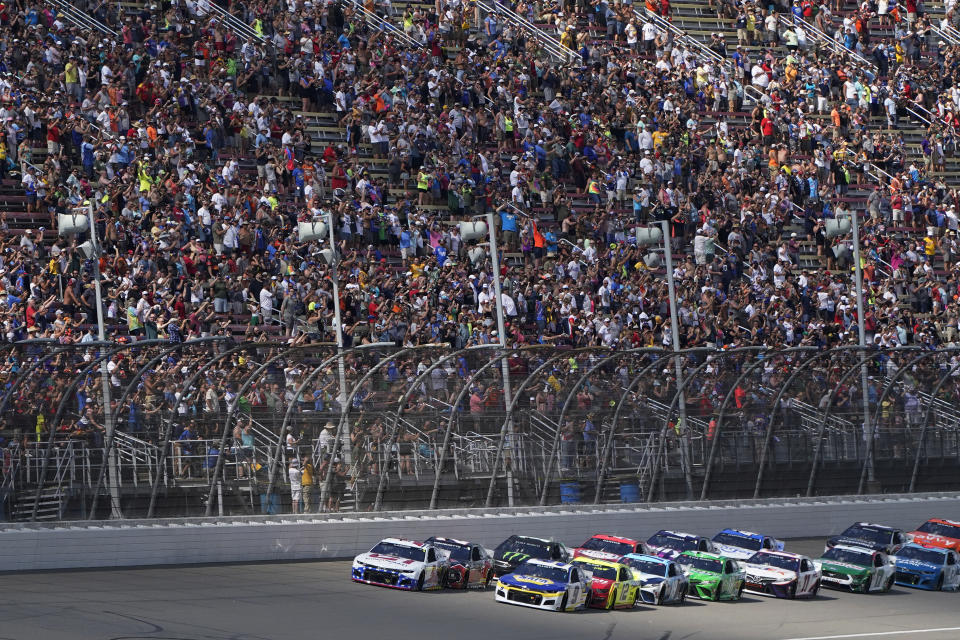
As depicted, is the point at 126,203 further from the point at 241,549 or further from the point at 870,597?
the point at 870,597

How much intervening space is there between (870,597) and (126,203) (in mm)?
17814

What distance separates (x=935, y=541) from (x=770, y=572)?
5706 mm

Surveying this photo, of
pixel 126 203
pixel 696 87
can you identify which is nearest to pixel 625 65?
pixel 696 87

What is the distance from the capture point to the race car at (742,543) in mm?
32625

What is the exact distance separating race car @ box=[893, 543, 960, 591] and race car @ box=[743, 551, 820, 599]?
8.59ft

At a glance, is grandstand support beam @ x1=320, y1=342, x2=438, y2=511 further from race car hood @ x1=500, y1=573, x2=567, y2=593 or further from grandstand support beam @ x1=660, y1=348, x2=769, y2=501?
grandstand support beam @ x1=660, y1=348, x2=769, y2=501

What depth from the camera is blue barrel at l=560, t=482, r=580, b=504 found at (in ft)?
108

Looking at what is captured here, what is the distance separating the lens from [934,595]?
1266 inches

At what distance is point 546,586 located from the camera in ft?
90.4

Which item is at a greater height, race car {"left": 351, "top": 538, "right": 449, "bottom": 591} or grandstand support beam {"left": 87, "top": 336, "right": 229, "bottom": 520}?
grandstand support beam {"left": 87, "top": 336, "right": 229, "bottom": 520}

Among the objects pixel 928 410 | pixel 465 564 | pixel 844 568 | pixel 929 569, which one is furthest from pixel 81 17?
pixel 929 569

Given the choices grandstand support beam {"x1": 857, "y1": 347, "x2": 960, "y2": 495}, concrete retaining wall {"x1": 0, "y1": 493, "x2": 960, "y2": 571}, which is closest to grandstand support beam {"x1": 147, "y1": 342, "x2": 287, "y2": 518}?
concrete retaining wall {"x1": 0, "y1": 493, "x2": 960, "y2": 571}

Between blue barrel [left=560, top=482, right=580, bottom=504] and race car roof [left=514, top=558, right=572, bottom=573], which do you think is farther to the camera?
blue barrel [left=560, top=482, right=580, bottom=504]

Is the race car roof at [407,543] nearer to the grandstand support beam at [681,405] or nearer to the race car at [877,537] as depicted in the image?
the grandstand support beam at [681,405]
